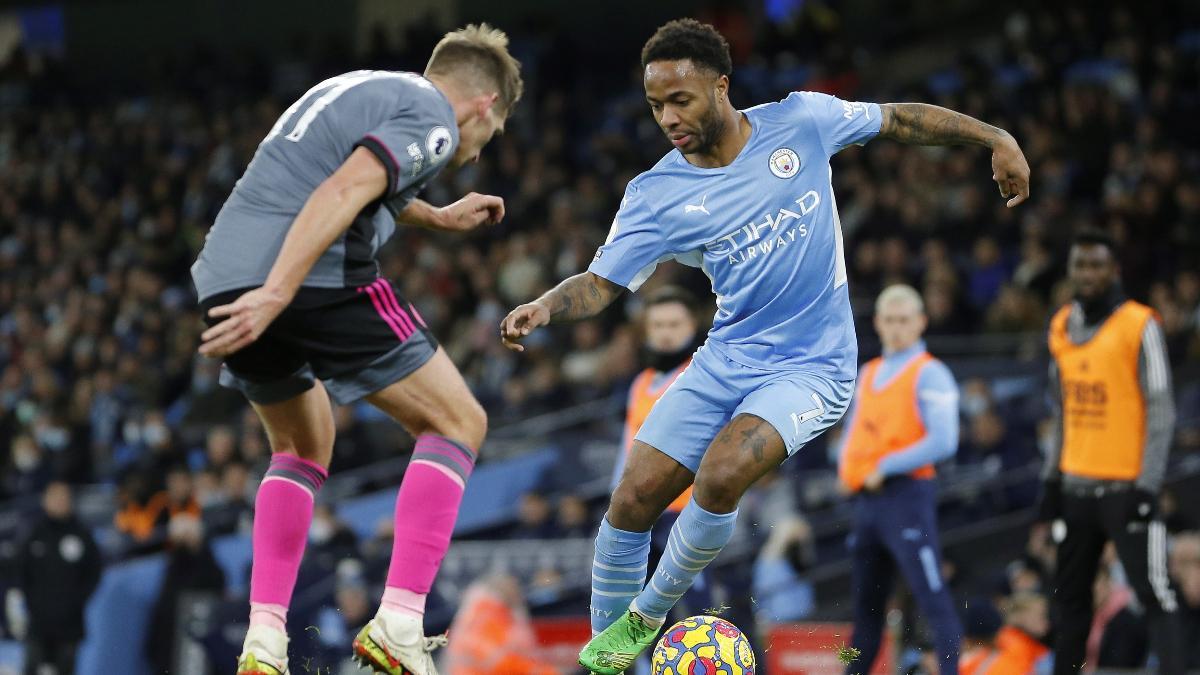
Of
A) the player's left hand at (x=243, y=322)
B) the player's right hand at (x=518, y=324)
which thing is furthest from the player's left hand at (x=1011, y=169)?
the player's left hand at (x=243, y=322)

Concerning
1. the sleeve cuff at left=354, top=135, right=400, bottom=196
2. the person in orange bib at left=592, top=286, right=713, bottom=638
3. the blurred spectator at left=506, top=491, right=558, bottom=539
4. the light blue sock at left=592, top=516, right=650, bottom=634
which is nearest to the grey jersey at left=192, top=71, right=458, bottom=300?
the sleeve cuff at left=354, top=135, right=400, bottom=196

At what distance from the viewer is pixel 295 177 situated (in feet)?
15.3

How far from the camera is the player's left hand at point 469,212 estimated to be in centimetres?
540

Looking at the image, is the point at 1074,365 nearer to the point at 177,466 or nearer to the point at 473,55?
the point at 473,55

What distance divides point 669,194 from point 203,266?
70.1 inches

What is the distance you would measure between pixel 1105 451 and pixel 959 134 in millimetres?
2263

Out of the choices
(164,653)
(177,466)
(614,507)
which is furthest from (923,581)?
(177,466)

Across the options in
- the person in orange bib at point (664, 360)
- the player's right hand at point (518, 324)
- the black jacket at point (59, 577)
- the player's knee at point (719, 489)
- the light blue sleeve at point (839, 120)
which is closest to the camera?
the player's right hand at point (518, 324)

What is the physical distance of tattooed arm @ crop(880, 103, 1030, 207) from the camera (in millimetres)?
5559

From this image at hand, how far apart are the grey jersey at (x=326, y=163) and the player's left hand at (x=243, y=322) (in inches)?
6.8

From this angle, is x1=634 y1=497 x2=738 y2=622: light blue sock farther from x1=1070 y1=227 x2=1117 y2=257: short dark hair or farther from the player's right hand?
x1=1070 y1=227 x2=1117 y2=257: short dark hair

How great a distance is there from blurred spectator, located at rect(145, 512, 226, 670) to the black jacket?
734 mm

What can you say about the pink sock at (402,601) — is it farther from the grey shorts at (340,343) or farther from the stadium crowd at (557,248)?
the stadium crowd at (557,248)

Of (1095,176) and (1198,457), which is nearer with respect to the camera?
(1198,457)
